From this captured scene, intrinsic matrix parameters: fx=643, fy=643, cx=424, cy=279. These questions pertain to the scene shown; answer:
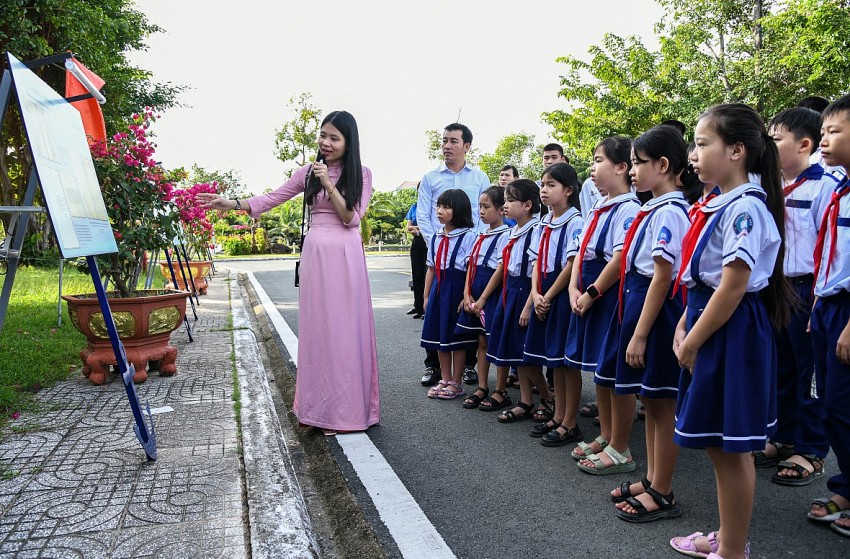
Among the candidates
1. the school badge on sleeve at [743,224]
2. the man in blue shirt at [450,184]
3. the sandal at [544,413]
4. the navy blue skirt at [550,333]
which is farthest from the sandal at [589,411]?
the school badge on sleeve at [743,224]

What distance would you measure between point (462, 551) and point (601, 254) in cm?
180

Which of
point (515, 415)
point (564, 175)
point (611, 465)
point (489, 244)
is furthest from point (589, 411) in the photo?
point (564, 175)

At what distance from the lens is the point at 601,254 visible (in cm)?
359

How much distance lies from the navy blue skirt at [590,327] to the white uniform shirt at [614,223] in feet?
0.28

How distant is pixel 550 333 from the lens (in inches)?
156

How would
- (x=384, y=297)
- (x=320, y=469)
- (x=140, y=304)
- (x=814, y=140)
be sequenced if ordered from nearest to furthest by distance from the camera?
(x=814, y=140) < (x=320, y=469) < (x=140, y=304) < (x=384, y=297)

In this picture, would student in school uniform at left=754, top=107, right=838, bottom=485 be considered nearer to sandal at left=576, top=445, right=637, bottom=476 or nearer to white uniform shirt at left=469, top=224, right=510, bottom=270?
sandal at left=576, top=445, right=637, bottom=476

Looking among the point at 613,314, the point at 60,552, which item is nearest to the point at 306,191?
the point at 613,314

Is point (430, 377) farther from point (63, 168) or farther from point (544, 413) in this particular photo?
point (63, 168)

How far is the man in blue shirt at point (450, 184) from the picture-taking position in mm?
5586

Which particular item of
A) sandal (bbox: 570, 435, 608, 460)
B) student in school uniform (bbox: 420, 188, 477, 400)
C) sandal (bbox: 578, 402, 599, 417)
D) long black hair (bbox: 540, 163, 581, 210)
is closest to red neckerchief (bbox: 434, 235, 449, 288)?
student in school uniform (bbox: 420, 188, 477, 400)

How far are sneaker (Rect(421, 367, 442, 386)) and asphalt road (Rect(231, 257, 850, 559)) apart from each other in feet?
2.35

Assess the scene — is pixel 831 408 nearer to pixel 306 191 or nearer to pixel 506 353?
pixel 506 353

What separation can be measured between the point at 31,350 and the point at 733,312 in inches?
231
